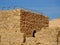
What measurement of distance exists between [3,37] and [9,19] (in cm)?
409

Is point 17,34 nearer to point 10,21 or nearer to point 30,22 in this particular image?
point 10,21

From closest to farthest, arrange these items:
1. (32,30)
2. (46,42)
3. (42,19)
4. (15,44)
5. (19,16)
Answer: (46,42), (15,44), (19,16), (32,30), (42,19)

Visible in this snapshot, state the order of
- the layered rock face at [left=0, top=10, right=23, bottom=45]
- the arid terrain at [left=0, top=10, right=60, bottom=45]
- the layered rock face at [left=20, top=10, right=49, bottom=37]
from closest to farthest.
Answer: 1. the arid terrain at [left=0, top=10, right=60, bottom=45]
2. the layered rock face at [left=0, top=10, right=23, bottom=45]
3. the layered rock face at [left=20, top=10, right=49, bottom=37]

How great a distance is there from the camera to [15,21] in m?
20.2

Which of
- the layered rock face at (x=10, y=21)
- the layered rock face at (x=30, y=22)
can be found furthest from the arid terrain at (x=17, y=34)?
the layered rock face at (x=30, y=22)

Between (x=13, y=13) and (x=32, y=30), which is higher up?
(x=13, y=13)

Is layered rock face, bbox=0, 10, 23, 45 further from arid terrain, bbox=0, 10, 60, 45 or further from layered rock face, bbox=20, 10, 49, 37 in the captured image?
layered rock face, bbox=20, 10, 49, 37

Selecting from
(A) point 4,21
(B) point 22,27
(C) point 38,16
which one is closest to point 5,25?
(A) point 4,21

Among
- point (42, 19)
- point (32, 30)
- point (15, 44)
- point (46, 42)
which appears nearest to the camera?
point (46, 42)

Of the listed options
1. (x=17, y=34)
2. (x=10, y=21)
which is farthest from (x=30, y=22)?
(x=17, y=34)

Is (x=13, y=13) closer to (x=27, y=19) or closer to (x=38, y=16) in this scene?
(x=27, y=19)

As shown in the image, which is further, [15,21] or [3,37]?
[15,21]

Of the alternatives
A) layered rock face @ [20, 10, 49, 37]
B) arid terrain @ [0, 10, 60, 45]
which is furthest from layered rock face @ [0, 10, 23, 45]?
layered rock face @ [20, 10, 49, 37]

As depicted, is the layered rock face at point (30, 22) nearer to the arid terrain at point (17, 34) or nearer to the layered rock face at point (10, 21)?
the layered rock face at point (10, 21)
